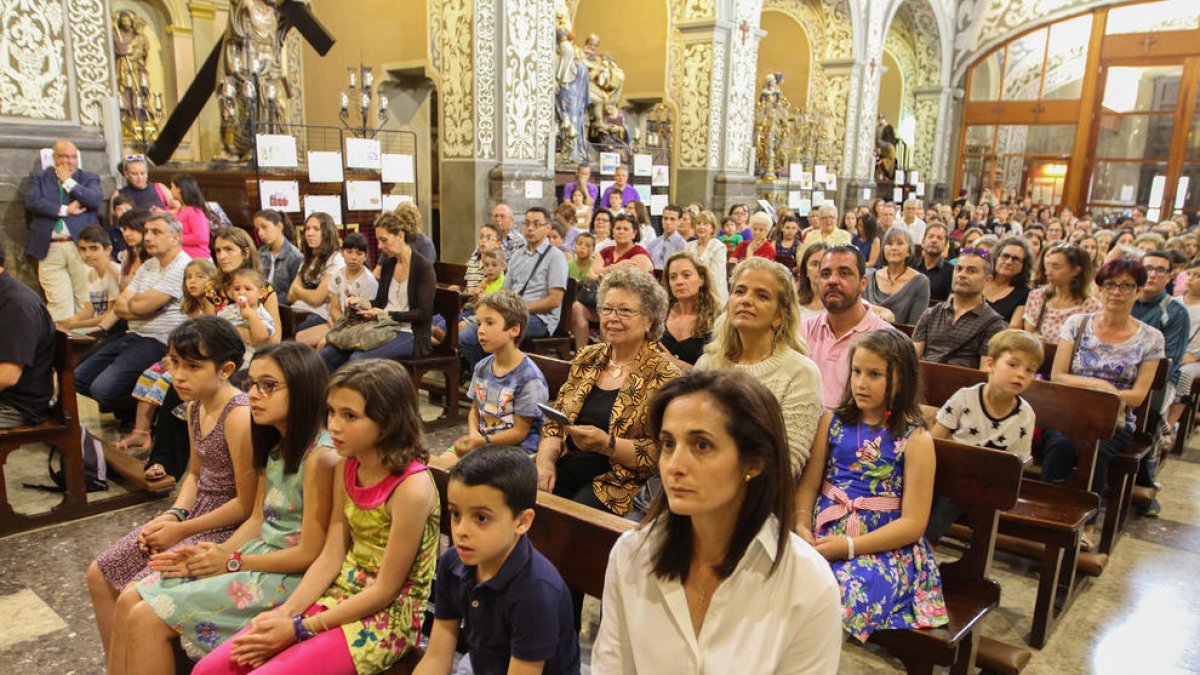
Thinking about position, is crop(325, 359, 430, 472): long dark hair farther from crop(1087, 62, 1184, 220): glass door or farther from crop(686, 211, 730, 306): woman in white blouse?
crop(1087, 62, 1184, 220): glass door

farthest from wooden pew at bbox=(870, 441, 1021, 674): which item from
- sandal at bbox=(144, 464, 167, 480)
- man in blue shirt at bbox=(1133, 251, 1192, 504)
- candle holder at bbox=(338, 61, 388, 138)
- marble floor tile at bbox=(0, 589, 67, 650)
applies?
candle holder at bbox=(338, 61, 388, 138)

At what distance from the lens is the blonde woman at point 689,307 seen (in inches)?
150

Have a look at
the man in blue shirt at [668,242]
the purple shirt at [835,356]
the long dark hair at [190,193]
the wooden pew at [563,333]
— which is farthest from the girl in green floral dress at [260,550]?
the man in blue shirt at [668,242]

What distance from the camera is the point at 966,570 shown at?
262 cm

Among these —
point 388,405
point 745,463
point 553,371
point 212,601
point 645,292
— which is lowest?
point 212,601

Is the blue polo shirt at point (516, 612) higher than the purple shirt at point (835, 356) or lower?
lower

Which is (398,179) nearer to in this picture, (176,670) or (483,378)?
(483,378)

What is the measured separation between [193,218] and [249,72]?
2.69m

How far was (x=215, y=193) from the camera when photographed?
7.96 m

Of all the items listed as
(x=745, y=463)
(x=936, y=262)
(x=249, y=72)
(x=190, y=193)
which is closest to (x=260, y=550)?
(x=745, y=463)

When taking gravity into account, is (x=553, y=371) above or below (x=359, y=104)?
below

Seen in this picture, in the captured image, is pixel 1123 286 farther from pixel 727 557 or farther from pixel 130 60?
pixel 130 60

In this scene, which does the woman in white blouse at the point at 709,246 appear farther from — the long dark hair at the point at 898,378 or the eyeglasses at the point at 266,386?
the eyeglasses at the point at 266,386

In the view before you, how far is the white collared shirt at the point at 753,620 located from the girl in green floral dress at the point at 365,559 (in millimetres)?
815
